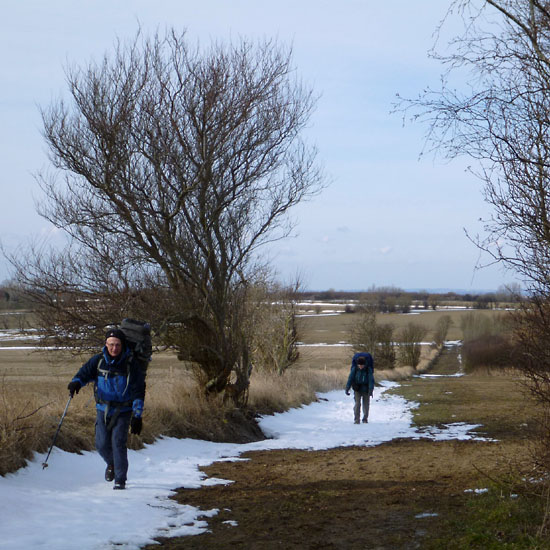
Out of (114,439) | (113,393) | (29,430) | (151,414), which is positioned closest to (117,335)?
(113,393)

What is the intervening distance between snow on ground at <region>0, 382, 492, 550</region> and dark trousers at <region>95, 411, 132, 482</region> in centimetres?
34

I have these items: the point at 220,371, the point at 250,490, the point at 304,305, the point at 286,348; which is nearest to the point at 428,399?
the point at 286,348

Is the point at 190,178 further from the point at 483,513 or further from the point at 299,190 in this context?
the point at 483,513

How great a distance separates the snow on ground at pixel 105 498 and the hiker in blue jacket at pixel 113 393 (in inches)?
19.7

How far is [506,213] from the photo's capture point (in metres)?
6.43

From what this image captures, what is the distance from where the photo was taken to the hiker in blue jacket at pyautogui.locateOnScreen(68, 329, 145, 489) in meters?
8.14

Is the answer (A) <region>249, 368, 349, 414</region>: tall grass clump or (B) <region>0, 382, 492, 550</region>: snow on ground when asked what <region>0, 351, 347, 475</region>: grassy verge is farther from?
(B) <region>0, 382, 492, 550</region>: snow on ground

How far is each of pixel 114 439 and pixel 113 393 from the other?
0.54m

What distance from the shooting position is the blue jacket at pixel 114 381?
26.9 ft

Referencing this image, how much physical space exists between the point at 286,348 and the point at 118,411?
24571 mm

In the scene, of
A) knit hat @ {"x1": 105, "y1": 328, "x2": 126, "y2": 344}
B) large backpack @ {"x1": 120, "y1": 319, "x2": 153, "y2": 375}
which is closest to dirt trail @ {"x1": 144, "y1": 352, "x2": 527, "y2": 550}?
large backpack @ {"x1": 120, "y1": 319, "x2": 153, "y2": 375}

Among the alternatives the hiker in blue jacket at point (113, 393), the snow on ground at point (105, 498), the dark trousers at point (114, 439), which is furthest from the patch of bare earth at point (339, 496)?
the hiker in blue jacket at point (113, 393)

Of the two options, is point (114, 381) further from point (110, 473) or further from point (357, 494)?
point (357, 494)

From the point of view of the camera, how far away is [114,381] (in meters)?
8.23
